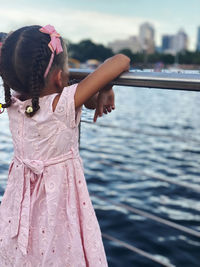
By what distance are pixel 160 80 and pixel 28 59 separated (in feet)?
1.33

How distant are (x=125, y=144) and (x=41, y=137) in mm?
7199

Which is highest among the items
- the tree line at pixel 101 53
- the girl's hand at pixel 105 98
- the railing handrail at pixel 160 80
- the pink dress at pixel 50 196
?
the tree line at pixel 101 53

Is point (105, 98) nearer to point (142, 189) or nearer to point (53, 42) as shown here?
point (53, 42)

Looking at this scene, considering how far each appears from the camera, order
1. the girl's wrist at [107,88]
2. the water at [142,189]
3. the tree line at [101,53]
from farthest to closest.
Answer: the water at [142,189], the tree line at [101,53], the girl's wrist at [107,88]

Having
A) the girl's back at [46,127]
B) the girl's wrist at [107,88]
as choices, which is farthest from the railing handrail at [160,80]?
the girl's back at [46,127]

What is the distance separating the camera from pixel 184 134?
1037 cm

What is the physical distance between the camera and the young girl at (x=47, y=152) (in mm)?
1105

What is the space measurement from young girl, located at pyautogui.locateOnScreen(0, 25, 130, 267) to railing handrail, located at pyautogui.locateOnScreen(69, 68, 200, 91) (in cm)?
4

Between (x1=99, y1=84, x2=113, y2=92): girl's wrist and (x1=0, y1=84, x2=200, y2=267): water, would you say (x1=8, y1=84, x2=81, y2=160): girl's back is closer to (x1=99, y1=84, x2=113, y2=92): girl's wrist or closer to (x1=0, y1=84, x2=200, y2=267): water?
(x1=99, y1=84, x2=113, y2=92): girl's wrist

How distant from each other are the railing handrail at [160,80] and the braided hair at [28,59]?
221 mm

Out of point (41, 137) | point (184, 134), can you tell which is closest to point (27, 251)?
point (41, 137)

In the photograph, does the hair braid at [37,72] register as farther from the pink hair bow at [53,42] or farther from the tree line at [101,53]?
the tree line at [101,53]

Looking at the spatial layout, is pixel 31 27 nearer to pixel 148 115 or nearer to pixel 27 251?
pixel 27 251

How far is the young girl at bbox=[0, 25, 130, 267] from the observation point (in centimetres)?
111
